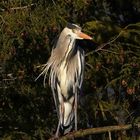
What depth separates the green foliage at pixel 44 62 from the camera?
420cm

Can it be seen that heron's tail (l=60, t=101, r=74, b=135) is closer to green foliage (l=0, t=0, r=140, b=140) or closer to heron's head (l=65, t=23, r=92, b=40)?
green foliage (l=0, t=0, r=140, b=140)

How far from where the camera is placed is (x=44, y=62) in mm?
4660

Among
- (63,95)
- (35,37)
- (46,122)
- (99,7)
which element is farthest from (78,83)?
(99,7)

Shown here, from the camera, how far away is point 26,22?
4207 mm

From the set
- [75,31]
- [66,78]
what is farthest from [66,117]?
[75,31]

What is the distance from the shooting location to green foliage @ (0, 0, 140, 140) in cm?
420

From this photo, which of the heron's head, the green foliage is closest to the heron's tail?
the green foliage

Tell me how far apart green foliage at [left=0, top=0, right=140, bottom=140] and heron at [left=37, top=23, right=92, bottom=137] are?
13.0 inches

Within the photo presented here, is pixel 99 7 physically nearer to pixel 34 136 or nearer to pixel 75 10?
pixel 75 10

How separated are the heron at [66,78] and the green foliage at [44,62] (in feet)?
1.09

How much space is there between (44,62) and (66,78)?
2.10 ft

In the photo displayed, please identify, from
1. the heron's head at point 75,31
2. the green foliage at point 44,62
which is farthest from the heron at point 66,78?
the green foliage at point 44,62

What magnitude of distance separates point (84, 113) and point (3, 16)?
117cm

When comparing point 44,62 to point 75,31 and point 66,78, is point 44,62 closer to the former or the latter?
point 66,78
